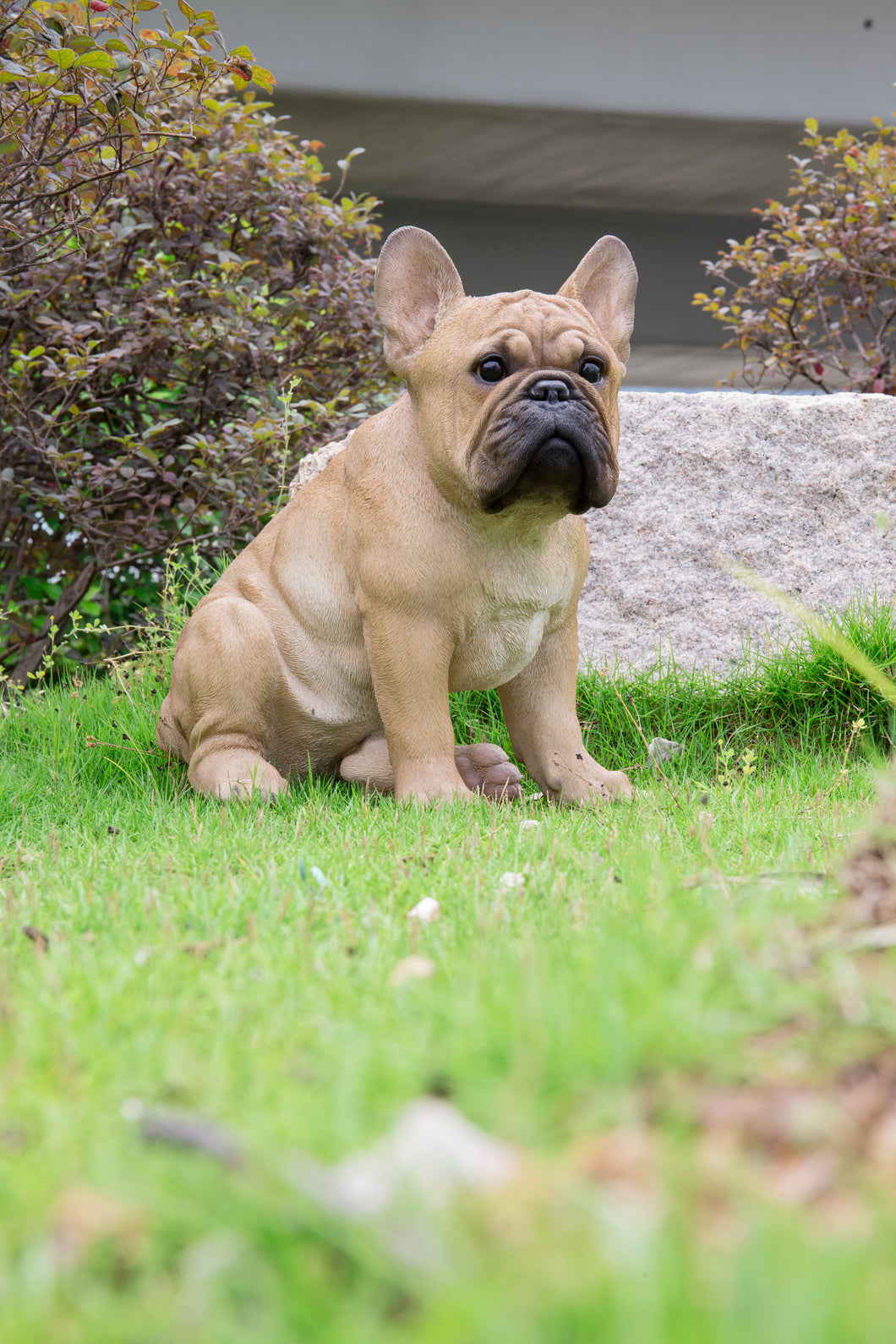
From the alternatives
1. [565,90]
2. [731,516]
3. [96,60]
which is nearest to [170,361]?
[96,60]

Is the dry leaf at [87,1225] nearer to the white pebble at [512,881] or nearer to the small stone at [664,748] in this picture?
the white pebble at [512,881]

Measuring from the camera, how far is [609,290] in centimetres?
354

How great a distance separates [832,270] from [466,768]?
4525 millimetres

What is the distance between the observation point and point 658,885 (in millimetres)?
1908

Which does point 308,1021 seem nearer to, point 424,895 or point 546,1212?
point 546,1212

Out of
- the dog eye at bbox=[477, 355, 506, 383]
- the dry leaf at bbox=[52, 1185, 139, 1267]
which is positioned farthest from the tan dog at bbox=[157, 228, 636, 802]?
the dry leaf at bbox=[52, 1185, 139, 1267]

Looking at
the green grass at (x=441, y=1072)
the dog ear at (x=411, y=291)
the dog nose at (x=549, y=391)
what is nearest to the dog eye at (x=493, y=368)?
the dog nose at (x=549, y=391)

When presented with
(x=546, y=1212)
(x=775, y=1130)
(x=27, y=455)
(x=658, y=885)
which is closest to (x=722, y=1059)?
(x=775, y=1130)

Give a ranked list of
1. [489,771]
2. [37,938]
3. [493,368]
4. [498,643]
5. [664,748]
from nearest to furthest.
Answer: [37,938], [493,368], [498,643], [489,771], [664,748]

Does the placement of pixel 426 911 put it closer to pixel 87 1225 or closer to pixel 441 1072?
pixel 441 1072

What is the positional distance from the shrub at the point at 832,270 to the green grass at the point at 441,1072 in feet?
16.7

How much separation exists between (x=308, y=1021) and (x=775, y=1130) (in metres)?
0.58

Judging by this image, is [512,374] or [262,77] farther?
[262,77]

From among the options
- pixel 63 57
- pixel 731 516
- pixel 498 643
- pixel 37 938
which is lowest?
pixel 37 938
